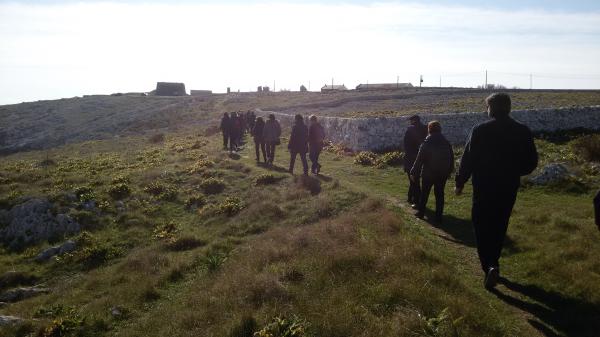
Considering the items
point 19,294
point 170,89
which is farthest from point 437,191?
point 170,89

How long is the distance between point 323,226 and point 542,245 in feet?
13.8

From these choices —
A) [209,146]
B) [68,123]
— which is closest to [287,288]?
[209,146]

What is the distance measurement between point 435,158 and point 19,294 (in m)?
10.2

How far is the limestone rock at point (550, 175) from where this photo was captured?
13848 mm

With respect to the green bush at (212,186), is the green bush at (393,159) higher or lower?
higher

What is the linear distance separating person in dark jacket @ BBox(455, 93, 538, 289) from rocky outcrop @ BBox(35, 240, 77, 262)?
1186cm

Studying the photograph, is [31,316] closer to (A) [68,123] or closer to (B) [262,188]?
(B) [262,188]

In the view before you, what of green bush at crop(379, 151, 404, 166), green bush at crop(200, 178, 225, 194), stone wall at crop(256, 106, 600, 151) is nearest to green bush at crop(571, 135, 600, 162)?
stone wall at crop(256, 106, 600, 151)

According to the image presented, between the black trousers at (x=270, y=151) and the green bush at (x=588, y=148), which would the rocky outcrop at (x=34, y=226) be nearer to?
the black trousers at (x=270, y=151)

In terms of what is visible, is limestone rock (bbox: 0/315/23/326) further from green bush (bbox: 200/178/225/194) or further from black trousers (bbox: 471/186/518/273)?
green bush (bbox: 200/178/225/194)

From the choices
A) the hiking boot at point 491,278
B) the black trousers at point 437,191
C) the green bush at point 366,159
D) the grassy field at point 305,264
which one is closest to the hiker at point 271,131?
the grassy field at point 305,264

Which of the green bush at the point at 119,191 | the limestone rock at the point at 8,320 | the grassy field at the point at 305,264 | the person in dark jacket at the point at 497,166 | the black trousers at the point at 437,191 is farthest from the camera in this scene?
the green bush at the point at 119,191

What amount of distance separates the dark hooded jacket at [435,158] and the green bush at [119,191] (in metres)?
12.3

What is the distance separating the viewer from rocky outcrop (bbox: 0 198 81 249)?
15.4 m
